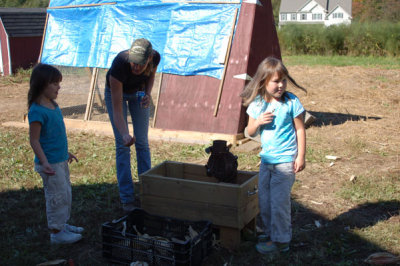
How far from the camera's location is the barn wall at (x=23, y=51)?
16.6m

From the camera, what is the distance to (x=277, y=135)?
3543 millimetres

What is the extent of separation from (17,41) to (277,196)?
15.7 metres

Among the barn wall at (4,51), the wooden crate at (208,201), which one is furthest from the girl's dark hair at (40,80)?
the barn wall at (4,51)

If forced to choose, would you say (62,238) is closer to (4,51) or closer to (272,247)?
(272,247)

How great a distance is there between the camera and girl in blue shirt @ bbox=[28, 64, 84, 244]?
355cm

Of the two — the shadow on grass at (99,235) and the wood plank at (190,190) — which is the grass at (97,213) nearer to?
the shadow on grass at (99,235)

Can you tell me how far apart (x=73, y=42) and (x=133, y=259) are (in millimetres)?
6498

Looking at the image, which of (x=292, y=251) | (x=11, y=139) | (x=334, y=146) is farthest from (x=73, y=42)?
(x=292, y=251)

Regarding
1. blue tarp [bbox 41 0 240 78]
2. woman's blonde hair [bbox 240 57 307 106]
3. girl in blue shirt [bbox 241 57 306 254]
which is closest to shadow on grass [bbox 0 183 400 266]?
girl in blue shirt [bbox 241 57 306 254]

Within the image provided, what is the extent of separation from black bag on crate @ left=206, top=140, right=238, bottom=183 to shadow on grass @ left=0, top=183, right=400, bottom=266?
62cm

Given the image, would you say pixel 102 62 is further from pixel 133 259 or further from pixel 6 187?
pixel 133 259

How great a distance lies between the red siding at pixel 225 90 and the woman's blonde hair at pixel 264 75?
12.4 feet

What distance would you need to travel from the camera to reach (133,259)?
3383 millimetres

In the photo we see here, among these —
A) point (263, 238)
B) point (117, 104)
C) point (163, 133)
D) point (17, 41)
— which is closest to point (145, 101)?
point (117, 104)
